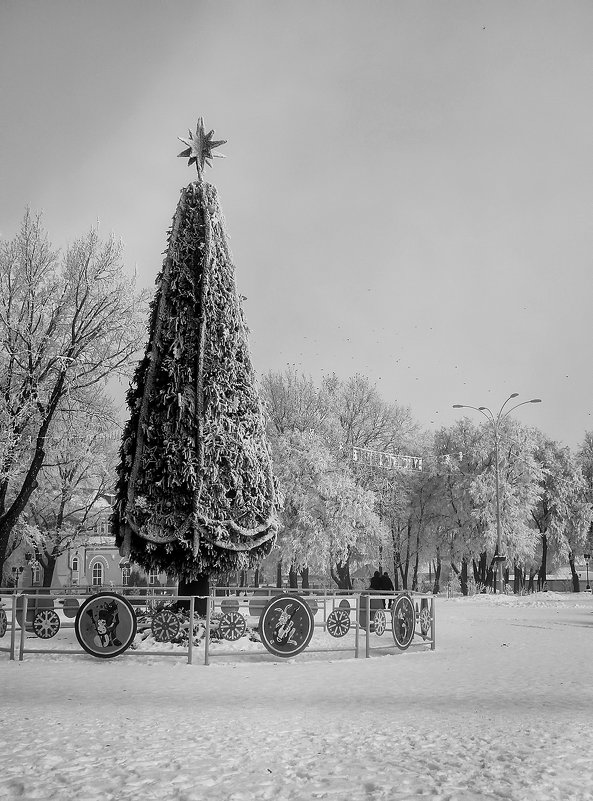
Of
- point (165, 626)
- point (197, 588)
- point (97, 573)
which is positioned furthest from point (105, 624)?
point (97, 573)

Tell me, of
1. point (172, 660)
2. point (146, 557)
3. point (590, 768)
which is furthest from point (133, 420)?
point (590, 768)

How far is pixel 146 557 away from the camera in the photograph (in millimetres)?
15750

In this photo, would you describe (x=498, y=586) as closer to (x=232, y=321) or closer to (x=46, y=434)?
(x=46, y=434)

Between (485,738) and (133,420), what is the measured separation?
433 inches

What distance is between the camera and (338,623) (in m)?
17.0

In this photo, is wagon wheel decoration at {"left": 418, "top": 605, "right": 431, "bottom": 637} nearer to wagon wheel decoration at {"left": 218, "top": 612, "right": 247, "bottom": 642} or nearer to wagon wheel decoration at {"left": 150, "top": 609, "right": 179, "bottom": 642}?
wagon wheel decoration at {"left": 218, "top": 612, "right": 247, "bottom": 642}

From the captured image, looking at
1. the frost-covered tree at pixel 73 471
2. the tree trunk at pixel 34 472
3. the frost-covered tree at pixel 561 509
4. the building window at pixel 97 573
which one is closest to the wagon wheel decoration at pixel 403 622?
the tree trunk at pixel 34 472

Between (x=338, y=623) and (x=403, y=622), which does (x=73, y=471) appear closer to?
(x=338, y=623)

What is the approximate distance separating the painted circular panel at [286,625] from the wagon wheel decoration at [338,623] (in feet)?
10.1

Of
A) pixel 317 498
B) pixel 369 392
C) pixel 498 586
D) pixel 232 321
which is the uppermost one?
pixel 369 392

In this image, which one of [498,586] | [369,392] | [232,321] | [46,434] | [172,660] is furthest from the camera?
[369,392]

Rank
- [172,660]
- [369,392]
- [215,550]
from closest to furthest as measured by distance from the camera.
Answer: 1. [172,660]
2. [215,550]
3. [369,392]

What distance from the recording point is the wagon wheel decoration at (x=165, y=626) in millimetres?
14523

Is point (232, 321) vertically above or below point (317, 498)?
above
